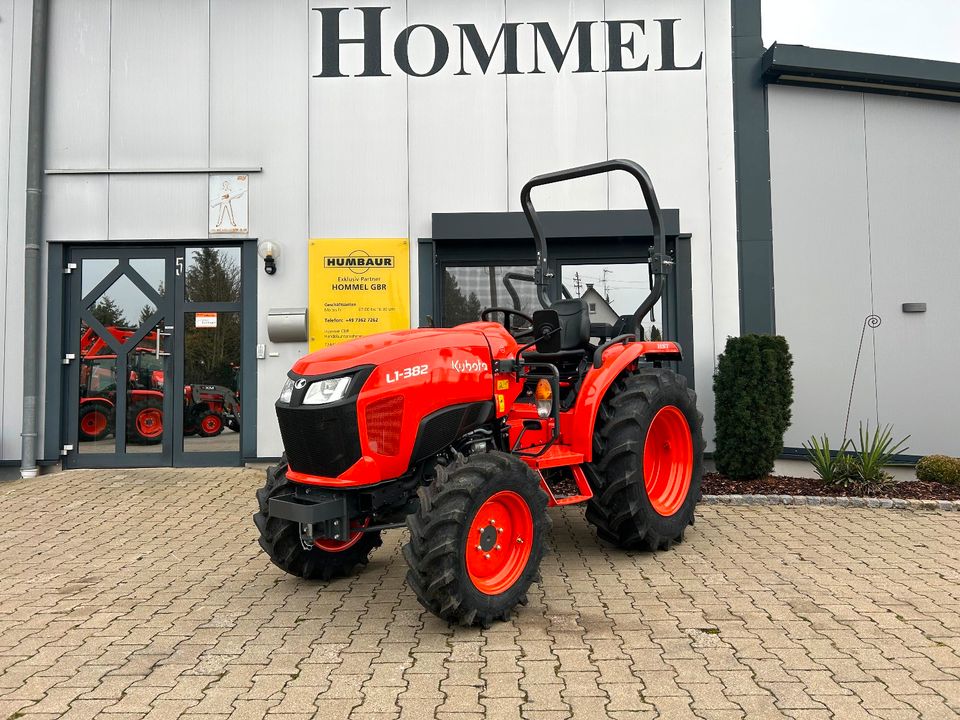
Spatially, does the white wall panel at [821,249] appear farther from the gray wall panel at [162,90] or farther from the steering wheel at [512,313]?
the gray wall panel at [162,90]

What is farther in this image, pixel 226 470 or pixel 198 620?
pixel 226 470

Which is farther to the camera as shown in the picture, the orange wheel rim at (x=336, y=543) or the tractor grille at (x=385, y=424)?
the orange wheel rim at (x=336, y=543)

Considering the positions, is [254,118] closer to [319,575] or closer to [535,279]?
[535,279]

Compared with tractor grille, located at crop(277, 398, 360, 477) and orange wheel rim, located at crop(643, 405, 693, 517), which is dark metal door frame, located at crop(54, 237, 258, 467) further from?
orange wheel rim, located at crop(643, 405, 693, 517)

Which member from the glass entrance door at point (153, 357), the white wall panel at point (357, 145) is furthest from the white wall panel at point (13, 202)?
the white wall panel at point (357, 145)

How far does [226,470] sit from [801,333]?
6330 mm

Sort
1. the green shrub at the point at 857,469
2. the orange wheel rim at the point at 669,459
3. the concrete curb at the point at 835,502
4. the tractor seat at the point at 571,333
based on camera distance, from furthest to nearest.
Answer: the green shrub at the point at 857,469 → the concrete curb at the point at 835,502 → the orange wheel rim at the point at 669,459 → the tractor seat at the point at 571,333

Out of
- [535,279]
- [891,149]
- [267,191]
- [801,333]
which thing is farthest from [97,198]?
[891,149]

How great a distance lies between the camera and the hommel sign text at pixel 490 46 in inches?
301

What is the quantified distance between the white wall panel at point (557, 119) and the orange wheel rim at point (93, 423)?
16.6 ft

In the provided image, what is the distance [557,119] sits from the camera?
762 cm

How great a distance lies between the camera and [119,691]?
108 inches

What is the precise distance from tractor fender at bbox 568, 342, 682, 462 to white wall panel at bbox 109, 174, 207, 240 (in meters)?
5.11

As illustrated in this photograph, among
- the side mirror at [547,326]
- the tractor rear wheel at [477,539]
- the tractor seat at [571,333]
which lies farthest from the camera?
the tractor seat at [571,333]
